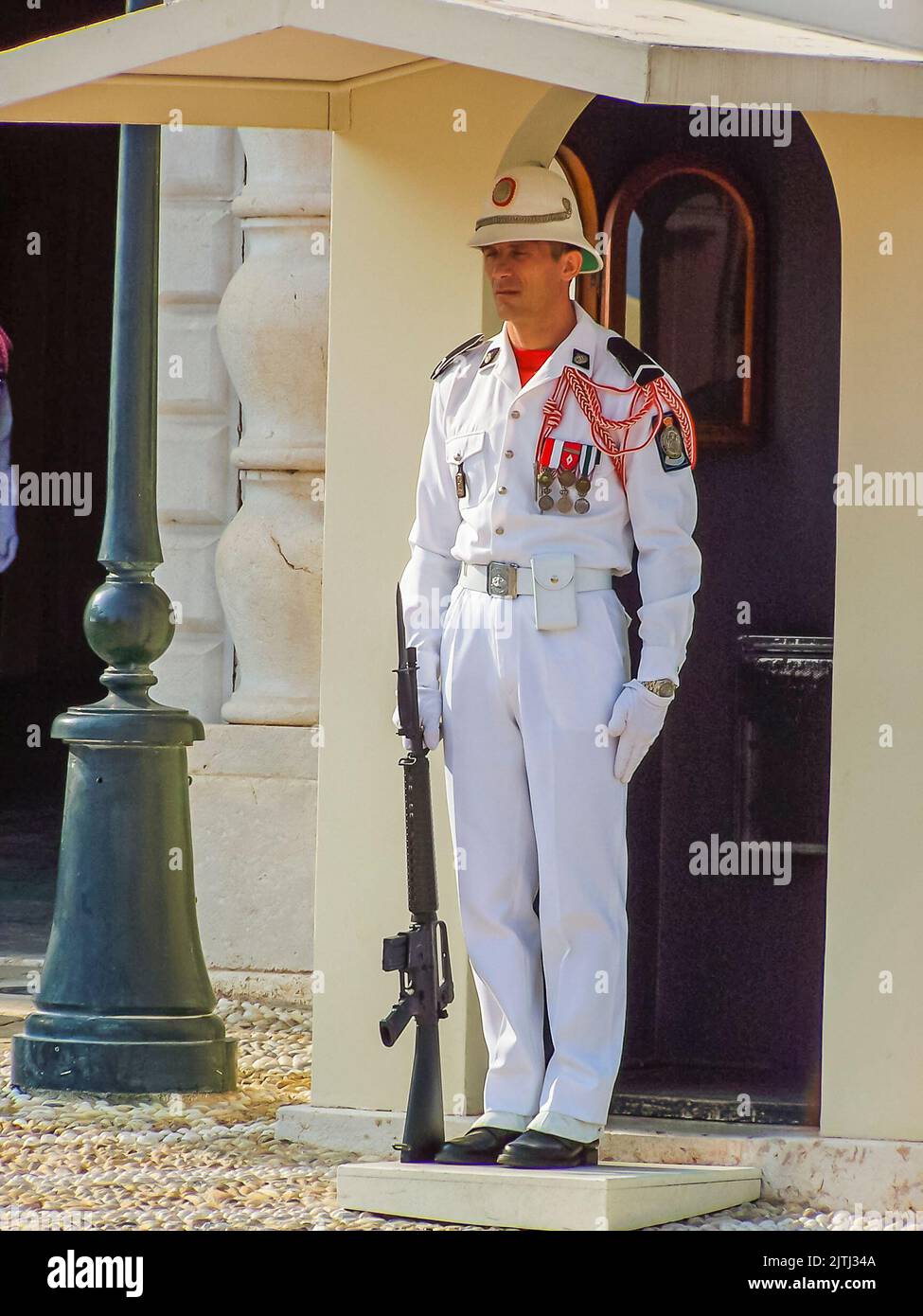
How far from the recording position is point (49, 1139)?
599 cm

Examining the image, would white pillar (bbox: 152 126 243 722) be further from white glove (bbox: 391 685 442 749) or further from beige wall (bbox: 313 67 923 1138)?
white glove (bbox: 391 685 442 749)

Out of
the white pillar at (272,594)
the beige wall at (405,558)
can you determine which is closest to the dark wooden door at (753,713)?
the beige wall at (405,558)

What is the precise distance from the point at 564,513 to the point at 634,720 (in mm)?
480

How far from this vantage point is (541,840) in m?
5.13

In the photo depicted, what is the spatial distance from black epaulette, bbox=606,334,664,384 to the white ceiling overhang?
693 millimetres

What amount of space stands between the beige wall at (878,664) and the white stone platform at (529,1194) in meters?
0.55

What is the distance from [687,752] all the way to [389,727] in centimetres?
82

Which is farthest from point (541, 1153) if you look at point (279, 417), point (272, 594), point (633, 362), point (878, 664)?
point (279, 417)

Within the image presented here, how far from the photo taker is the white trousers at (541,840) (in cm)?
509

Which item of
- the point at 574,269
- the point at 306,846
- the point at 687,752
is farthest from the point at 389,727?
the point at 306,846

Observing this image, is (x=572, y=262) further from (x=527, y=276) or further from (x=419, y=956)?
(x=419, y=956)

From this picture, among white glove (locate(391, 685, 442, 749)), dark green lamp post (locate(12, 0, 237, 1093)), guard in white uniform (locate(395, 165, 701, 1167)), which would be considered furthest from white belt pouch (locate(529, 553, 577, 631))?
dark green lamp post (locate(12, 0, 237, 1093))

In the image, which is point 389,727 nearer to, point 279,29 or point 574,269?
point 574,269

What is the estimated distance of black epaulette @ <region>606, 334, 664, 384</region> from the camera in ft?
17.1
